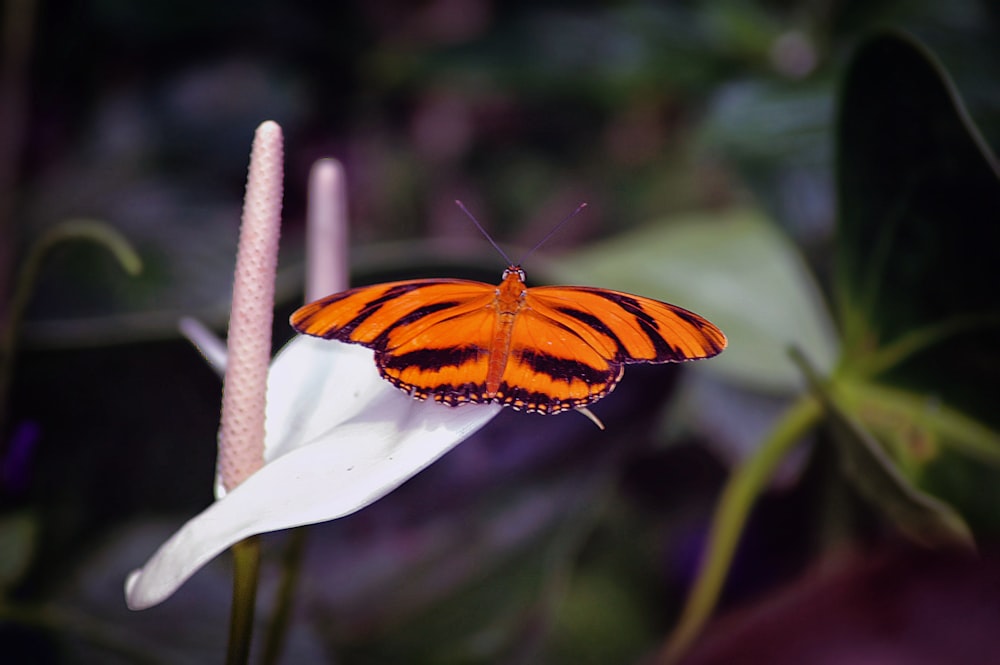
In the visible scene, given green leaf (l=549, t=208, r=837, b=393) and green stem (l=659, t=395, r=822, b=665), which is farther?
green leaf (l=549, t=208, r=837, b=393)

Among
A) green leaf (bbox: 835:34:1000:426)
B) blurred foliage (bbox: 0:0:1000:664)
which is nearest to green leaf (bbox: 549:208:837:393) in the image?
blurred foliage (bbox: 0:0:1000:664)

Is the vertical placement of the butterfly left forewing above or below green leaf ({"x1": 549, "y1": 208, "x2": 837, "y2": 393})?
below

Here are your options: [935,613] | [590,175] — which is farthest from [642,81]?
[935,613]

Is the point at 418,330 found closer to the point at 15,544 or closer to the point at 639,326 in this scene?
the point at 639,326

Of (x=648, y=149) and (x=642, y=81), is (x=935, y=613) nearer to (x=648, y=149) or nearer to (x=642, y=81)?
(x=642, y=81)

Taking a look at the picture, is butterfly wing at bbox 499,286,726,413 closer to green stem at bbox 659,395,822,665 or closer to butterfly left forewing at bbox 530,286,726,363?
butterfly left forewing at bbox 530,286,726,363

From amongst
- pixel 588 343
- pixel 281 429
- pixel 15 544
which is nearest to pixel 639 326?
pixel 588 343

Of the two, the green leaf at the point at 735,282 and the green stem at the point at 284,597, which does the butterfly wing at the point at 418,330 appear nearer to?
the green stem at the point at 284,597

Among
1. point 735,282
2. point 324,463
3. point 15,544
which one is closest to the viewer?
point 324,463
